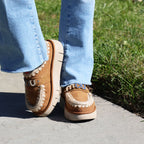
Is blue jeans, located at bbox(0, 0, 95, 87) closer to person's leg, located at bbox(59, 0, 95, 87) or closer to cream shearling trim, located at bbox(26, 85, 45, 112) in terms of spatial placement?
person's leg, located at bbox(59, 0, 95, 87)

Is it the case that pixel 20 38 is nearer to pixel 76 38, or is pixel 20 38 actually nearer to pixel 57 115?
pixel 76 38

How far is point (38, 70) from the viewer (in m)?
1.91

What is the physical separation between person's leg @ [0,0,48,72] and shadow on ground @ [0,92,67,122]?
0.30m

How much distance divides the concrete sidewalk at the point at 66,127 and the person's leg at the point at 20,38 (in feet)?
0.96

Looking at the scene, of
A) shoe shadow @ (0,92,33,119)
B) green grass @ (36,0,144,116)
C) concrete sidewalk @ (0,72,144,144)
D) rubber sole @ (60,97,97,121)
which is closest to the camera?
concrete sidewalk @ (0,72,144,144)

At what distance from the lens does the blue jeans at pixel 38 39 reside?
1.73 metres

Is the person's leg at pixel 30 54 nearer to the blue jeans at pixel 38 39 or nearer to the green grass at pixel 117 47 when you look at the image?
the blue jeans at pixel 38 39

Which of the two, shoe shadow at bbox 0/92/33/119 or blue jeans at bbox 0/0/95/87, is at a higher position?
blue jeans at bbox 0/0/95/87

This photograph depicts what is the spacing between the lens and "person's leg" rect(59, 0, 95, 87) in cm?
196

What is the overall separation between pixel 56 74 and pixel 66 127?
307 millimetres

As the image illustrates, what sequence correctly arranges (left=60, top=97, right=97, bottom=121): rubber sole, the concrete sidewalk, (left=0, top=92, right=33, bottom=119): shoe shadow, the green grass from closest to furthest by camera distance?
the concrete sidewalk < (left=60, top=97, right=97, bottom=121): rubber sole < (left=0, top=92, right=33, bottom=119): shoe shadow < the green grass

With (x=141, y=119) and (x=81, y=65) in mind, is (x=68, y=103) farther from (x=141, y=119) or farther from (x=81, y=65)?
(x=141, y=119)

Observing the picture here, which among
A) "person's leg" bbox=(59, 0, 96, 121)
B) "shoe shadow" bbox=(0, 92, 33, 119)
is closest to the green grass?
"person's leg" bbox=(59, 0, 96, 121)

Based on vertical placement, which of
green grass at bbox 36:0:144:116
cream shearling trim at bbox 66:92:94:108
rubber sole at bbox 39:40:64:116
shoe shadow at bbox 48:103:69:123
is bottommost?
green grass at bbox 36:0:144:116
